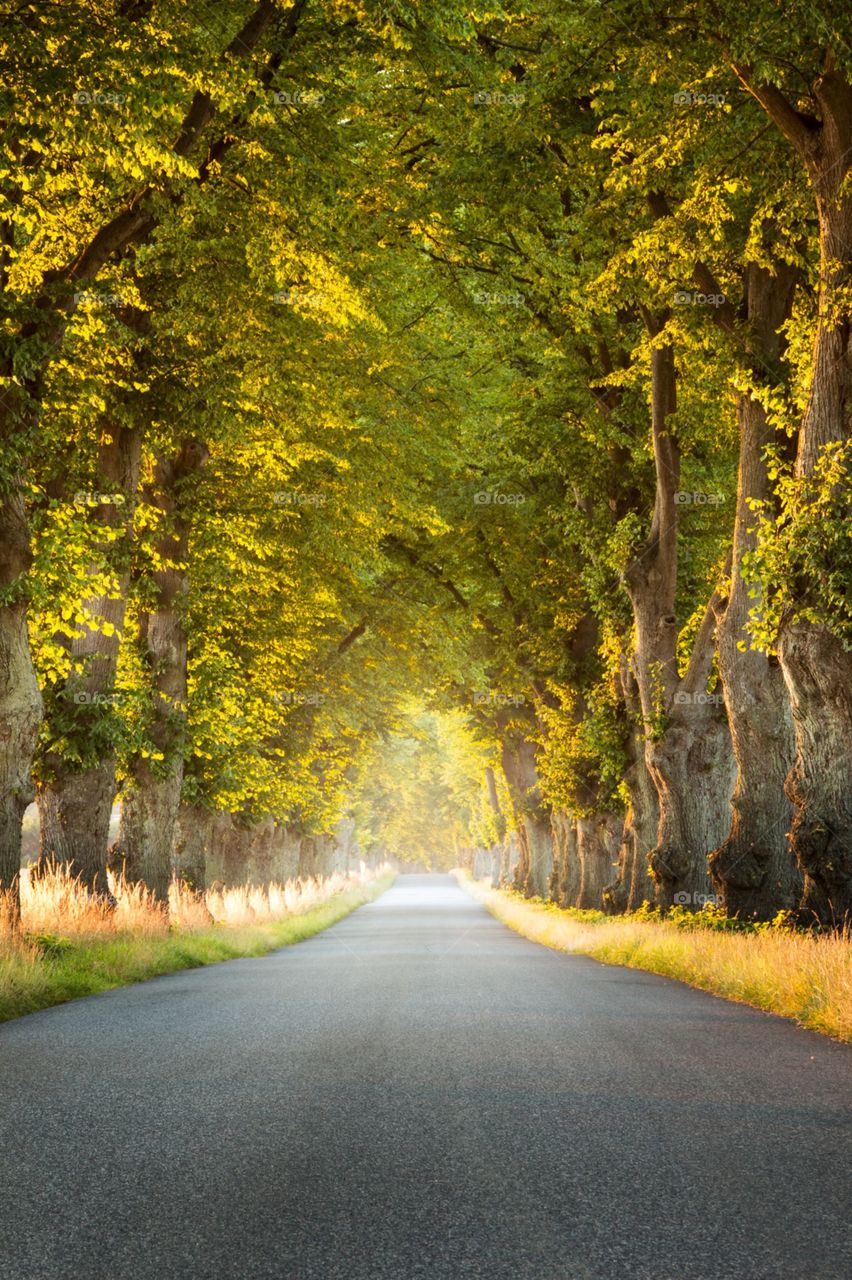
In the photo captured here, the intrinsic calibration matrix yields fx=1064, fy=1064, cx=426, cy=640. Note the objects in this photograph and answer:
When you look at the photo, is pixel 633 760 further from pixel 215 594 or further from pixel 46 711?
pixel 46 711

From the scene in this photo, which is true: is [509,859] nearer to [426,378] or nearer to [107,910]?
[426,378]

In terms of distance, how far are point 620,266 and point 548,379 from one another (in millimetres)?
6238

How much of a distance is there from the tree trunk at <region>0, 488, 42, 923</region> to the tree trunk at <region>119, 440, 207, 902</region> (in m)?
6.44

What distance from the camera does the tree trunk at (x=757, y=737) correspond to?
46.8ft

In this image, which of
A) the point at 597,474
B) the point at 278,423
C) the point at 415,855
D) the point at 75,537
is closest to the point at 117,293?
the point at 75,537

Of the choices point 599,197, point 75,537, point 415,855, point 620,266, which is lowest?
point 415,855

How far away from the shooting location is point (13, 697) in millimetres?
11055

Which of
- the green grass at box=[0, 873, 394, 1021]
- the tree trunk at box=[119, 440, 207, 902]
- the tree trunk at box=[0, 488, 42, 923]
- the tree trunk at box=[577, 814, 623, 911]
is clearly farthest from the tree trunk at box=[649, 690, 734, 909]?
the tree trunk at box=[0, 488, 42, 923]

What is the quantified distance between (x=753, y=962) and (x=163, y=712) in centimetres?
1158

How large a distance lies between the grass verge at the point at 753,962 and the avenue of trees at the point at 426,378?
108cm

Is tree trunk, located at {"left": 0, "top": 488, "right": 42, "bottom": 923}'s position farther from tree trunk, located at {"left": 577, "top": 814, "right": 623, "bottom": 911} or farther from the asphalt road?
tree trunk, located at {"left": 577, "top": 814, "right": 623, "bottom": 911}

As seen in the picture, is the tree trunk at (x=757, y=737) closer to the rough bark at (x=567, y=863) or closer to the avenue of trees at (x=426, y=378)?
the avenue of trees at (x=426, y=378)

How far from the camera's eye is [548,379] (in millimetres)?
19250

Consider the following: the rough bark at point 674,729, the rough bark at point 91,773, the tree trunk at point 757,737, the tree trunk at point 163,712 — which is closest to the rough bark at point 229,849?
the tree trunk at point 163,712
